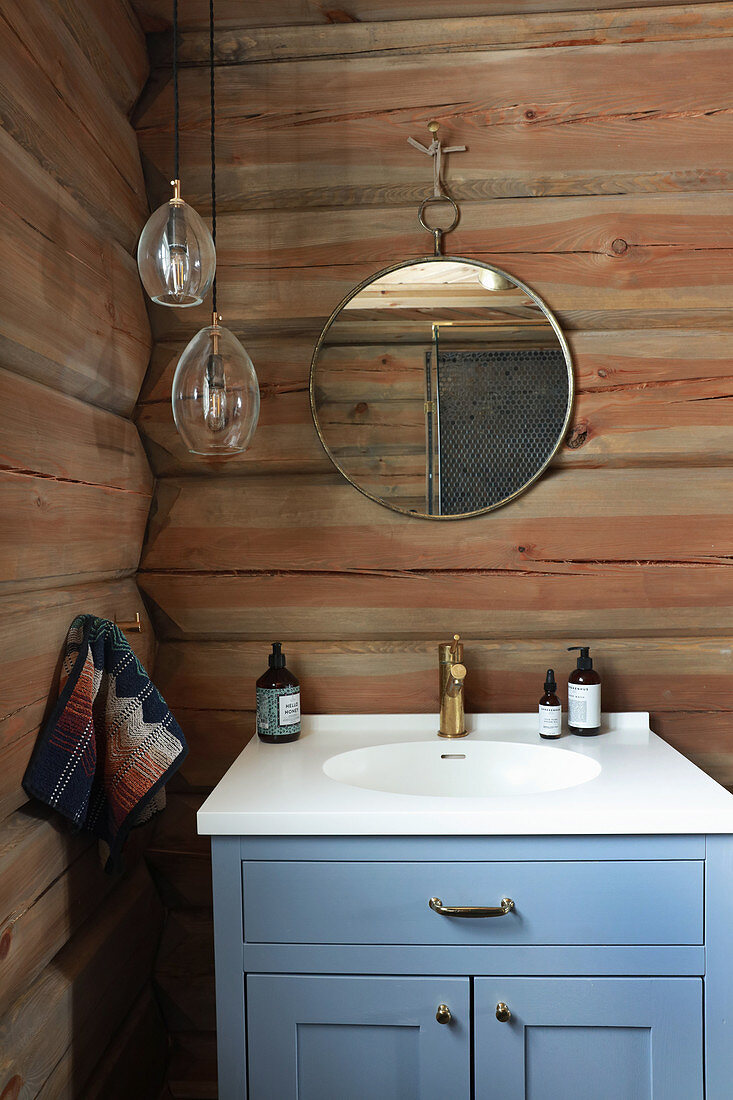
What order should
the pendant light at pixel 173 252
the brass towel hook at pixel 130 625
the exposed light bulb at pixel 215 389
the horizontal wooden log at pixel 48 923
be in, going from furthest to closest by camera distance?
1. the brass towel hook at pixel 130 625
2. the exposed light bulb at pixel 215 389
3. the pendant light at pixel 173 252
4. the horizontal wooden log at pixel 48 923

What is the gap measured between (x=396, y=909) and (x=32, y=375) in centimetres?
95

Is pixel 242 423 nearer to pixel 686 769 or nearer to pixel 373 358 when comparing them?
pixel 373 358

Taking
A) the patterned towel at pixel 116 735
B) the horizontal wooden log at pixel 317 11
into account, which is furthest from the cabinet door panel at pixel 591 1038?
the horizontal wooden log at pixel 317 11

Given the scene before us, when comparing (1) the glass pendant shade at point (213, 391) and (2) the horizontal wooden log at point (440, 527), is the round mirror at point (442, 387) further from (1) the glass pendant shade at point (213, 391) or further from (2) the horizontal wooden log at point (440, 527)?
(1) the glass pendant shade at point (213, 391)

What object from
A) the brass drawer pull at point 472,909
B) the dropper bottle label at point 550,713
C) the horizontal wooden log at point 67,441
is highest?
the horizontal wooden log at point 67,441

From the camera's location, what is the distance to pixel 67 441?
4.37 ft

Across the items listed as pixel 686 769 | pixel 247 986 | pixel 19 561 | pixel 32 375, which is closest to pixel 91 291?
pixel 32 375

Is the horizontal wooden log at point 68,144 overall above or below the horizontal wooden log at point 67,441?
above

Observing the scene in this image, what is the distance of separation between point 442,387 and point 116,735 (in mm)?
895

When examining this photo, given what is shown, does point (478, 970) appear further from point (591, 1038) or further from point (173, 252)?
point (173, 252)

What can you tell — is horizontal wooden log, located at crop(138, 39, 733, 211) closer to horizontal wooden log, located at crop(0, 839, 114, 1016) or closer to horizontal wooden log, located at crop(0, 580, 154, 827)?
horizontal wooden log, located at crop(0, 580, 154, 827)

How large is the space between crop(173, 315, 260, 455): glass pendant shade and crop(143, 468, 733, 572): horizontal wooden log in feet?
1.01

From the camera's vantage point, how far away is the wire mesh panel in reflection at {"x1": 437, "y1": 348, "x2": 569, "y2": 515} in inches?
63.8

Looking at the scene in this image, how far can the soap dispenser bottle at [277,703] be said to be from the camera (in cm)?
152
